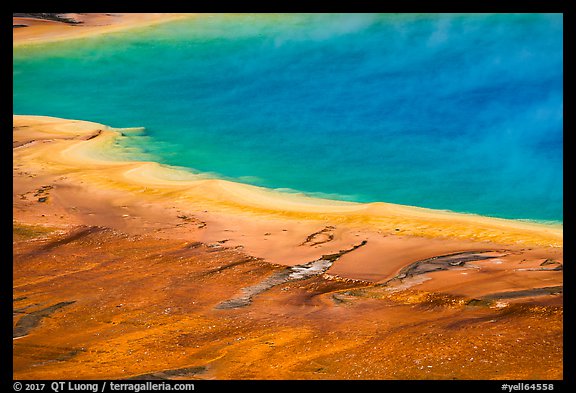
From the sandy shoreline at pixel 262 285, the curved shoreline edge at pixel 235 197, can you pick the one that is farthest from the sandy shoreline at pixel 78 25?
the sandy shoreline at pixel 262 285

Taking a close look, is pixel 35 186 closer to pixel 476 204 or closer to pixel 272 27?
pixel 476 204

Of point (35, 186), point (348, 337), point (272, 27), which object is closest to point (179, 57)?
point (272, 27)

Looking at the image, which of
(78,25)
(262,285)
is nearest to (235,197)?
(262,285)

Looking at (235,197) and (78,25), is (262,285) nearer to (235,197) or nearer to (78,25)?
(235,197)

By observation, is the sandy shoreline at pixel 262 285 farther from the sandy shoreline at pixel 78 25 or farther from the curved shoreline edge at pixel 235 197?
the sandy shoreline at pixel 78 25
